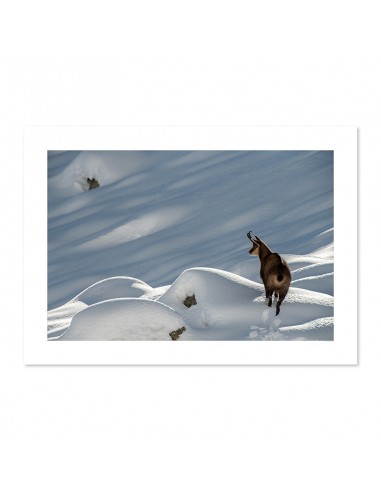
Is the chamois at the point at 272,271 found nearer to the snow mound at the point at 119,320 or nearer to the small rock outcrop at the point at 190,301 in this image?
the small rock outcrop at the point at 190,301

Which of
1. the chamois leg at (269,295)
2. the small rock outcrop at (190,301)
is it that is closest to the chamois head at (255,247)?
the chamois leg at (269,295)

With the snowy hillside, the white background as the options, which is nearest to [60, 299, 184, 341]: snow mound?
the snowy hillside

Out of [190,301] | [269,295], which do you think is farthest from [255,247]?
[190,301]

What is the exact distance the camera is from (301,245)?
12.6 feet

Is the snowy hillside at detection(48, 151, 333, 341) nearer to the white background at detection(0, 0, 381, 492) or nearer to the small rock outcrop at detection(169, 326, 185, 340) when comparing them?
the small rock outcrop at detection(169, 326, 185, 340)

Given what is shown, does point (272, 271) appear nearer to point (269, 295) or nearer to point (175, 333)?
point (269, 295)
